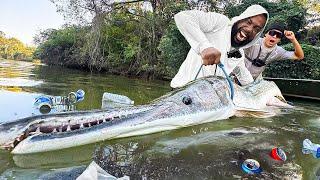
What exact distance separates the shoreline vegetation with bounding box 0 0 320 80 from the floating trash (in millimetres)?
10210

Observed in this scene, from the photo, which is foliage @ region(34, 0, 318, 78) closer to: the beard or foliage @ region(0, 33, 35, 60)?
the beard

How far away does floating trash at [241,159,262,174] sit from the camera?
1997 millimetres

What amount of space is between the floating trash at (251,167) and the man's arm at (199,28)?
1.03 m

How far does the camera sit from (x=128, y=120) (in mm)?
2385

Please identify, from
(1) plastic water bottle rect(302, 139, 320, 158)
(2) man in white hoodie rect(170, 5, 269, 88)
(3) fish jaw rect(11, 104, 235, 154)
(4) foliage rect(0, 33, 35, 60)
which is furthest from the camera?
(4) foliage rect(0, 33, 35, 60)

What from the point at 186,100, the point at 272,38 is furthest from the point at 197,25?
the point at 272,38

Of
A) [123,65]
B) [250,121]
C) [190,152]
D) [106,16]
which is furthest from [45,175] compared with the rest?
[123,65]

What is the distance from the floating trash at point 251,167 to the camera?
2.00m

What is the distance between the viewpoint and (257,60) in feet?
18.6

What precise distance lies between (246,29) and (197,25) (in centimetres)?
72

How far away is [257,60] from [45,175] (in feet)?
14.9

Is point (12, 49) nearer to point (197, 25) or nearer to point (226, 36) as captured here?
point (226, 36)

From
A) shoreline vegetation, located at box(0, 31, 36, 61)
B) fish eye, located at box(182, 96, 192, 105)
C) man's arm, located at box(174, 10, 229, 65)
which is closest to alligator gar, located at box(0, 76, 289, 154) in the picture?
fish eye, located at box(182, 96, 192, 105)

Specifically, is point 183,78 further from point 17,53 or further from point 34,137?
point 17,53
